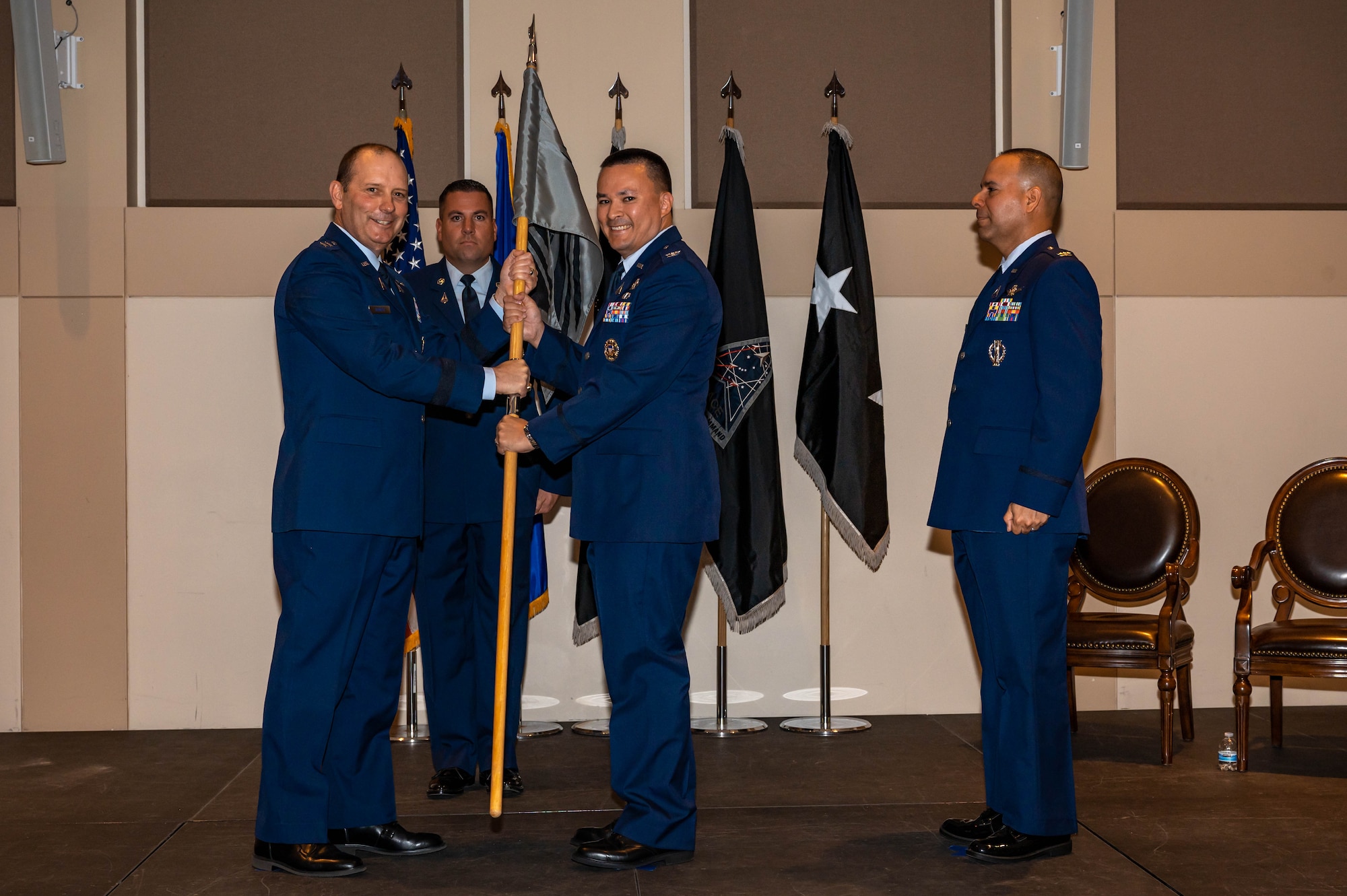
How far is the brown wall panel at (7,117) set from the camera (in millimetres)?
5000

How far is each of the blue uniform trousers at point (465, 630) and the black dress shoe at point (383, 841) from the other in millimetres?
708

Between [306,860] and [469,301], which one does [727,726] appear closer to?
[469,301]

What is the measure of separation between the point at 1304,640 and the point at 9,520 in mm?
5168

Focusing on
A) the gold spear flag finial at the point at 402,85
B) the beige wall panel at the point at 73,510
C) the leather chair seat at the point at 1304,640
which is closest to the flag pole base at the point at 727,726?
the leather chair seat at the point at 1304,640

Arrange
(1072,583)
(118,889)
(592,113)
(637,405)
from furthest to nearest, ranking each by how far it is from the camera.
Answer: (592,113), (1072,583), (637,405), (118,889)

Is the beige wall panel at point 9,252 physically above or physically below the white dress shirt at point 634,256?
above

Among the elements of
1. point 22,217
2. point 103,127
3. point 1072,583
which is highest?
point 103,127

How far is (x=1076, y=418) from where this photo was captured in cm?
302

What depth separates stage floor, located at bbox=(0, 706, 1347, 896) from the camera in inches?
114

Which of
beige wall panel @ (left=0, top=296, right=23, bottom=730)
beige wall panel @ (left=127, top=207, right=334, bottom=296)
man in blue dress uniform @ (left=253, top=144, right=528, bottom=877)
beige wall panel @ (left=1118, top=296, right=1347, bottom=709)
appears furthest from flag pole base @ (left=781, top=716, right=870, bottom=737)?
beige wall panel @ (left=0, top=296, right=23, bottom=730)

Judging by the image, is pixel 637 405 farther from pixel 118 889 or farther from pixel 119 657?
pixel 119 657

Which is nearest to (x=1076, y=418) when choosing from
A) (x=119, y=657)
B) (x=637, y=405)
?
(x=637, y=405)

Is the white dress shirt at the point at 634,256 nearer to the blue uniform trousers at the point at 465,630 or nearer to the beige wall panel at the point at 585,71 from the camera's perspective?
the blue uniform trousers at the point at 465,630

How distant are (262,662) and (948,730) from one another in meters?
2.92
